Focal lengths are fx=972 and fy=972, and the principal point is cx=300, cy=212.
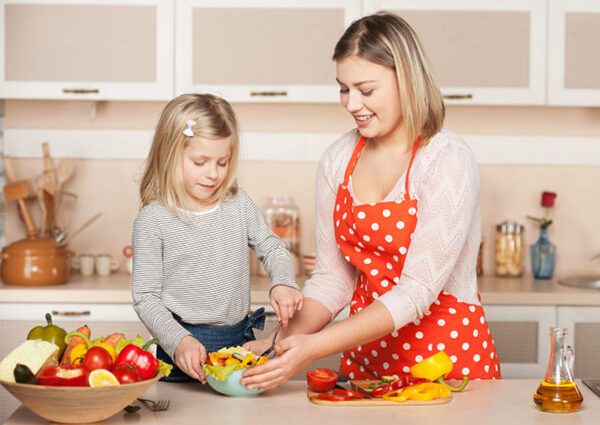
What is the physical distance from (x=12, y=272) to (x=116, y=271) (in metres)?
0.50

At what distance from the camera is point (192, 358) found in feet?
6.36

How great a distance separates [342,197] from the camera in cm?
227

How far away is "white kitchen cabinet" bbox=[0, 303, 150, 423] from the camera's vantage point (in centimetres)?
342

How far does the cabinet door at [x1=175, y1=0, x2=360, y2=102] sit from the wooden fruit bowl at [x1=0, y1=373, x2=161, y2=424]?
2.05 metres

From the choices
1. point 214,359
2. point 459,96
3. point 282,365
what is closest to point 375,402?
point 282,365

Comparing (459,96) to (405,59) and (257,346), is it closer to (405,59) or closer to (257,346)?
(405,59)

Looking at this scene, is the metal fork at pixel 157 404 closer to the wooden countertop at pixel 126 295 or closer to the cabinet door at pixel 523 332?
the wooden countertop at pixel 126 295

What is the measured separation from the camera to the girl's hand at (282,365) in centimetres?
187

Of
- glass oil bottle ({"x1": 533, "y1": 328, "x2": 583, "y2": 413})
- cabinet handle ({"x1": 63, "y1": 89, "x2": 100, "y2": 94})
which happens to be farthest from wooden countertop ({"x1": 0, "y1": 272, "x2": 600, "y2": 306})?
glass oil bottle ({"x1": 533, "y1": 328, "x2": 583, "y2": 413})

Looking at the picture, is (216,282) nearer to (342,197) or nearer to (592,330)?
(342,197)

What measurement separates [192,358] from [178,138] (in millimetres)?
535

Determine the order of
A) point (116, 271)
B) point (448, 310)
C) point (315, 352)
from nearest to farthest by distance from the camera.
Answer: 1. point (315, 352)
2. point (448, 310)
3. point (116, 271)

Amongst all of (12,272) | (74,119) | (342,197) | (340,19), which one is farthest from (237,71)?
(342,197)

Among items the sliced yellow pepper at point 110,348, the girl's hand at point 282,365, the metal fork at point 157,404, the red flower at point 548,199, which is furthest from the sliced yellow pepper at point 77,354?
the red flower at point 548,199
